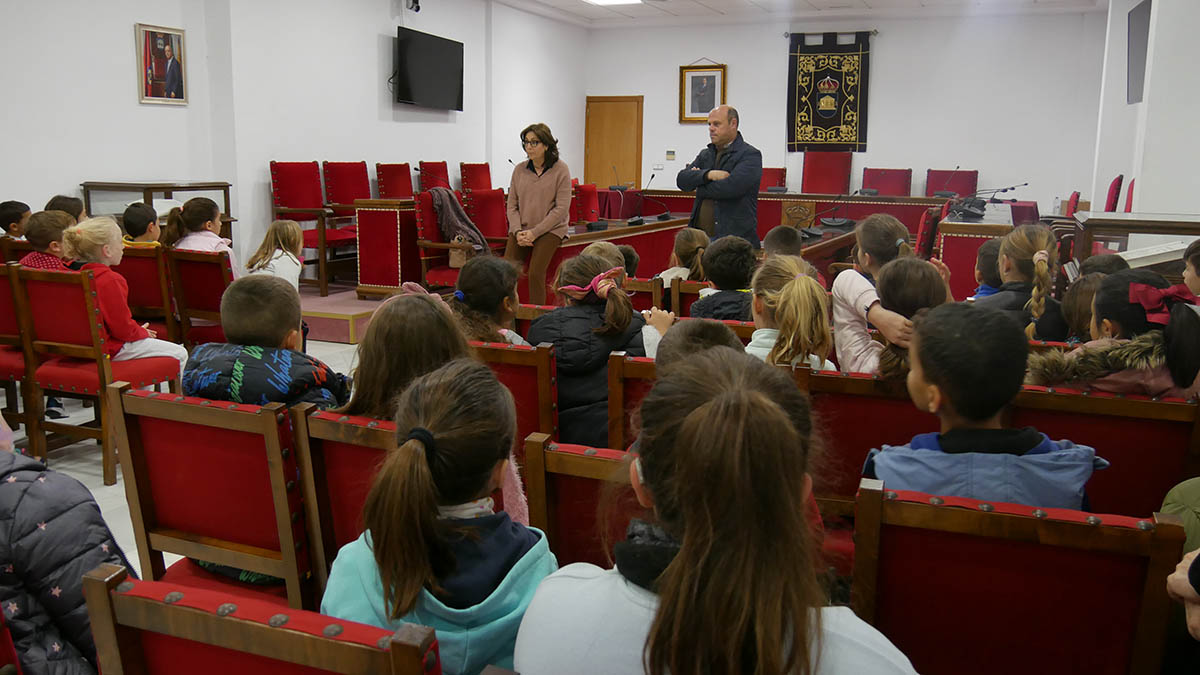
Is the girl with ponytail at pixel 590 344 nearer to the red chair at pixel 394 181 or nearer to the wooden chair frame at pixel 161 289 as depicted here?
the wooden chair frame at pixel 161 289

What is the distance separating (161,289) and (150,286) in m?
0.13

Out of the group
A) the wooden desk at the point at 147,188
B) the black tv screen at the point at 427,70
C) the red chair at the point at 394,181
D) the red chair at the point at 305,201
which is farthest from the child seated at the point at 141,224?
the black tv screen at the point at 427,70

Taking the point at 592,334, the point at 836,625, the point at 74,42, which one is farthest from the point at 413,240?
the point at 836,625

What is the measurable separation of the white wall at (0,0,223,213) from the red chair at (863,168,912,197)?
25.8ft


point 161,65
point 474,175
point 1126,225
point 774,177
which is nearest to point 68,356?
point 1126,225

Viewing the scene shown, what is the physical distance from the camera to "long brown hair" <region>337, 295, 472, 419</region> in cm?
173

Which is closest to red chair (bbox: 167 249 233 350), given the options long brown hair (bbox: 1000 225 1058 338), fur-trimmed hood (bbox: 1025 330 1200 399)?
long brown hair (bbox: 1000 225 1058 338)

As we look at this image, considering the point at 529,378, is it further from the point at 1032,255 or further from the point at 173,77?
the point at 173,77

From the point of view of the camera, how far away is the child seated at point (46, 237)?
3637mm

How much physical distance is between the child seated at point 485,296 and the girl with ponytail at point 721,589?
5.60ft

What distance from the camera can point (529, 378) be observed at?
227 cm

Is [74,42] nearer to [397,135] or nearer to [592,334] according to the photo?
[397,135]

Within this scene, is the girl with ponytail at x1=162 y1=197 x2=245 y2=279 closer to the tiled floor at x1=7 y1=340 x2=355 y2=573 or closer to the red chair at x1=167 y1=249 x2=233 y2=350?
the red chair at x1=167 y1=249 x2=233 y2=350

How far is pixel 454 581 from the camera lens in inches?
44.3
